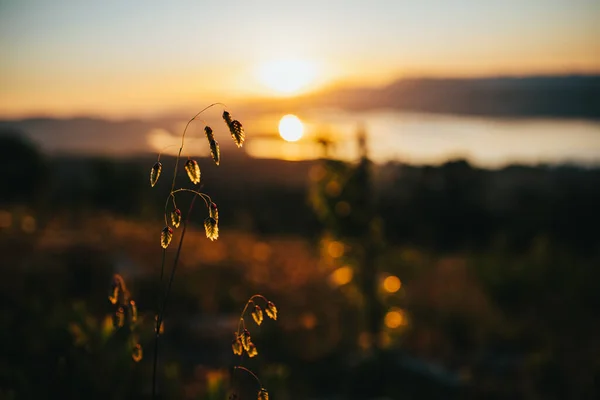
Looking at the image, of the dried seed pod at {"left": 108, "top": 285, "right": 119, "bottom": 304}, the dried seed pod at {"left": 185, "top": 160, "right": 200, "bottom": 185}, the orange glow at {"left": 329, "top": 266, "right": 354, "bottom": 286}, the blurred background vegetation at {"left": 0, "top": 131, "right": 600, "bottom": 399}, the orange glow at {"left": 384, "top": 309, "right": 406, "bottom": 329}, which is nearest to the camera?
the dried seed pod at {"left": 185, "top": 160, "right": 200, "bottom": 185}

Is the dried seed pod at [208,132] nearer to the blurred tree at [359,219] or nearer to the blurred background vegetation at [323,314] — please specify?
the blurred background vegetation at [323,314]

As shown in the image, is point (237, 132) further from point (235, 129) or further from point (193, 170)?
point (193, 170)

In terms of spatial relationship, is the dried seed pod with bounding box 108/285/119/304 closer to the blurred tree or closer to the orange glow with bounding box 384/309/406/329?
the blurred tree

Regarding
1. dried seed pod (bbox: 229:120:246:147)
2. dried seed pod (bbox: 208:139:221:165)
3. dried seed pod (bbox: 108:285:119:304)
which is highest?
dried seed pod (bbox: 229:120:246:147)

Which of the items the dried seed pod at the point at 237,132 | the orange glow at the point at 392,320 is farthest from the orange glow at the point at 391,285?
the dried seed pod at the point at 237,132

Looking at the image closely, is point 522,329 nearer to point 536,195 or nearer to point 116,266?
point 116,266

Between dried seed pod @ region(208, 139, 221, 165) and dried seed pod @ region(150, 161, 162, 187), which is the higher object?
dried seed pod @ region(208, 139, 221, 165)

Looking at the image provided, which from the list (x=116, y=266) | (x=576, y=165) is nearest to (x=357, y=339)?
(x=116, y=266)

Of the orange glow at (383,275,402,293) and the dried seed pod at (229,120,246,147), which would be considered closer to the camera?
the dried seed pod at (229,120,246,147)

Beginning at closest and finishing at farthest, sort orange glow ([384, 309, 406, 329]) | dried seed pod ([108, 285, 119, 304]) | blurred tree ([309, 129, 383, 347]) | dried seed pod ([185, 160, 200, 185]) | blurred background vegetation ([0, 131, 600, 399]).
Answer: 1. dried seed pod ([185, 160, 200, 185])
2. dried seed pod ([108, 285, 119, 304])
3. blurred background vegetation ([0, 131, 600, 399])
4. blurred tree ([309, 129, 383, 347])
5. orange glow ([384, 309, 406, 329])

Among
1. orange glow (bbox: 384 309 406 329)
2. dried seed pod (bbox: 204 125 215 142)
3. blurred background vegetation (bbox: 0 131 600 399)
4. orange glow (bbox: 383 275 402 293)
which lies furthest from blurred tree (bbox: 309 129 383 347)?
dried seed pod (bbox: 204 125 215 142)

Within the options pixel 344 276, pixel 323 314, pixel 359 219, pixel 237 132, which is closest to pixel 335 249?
pixel 344 276
